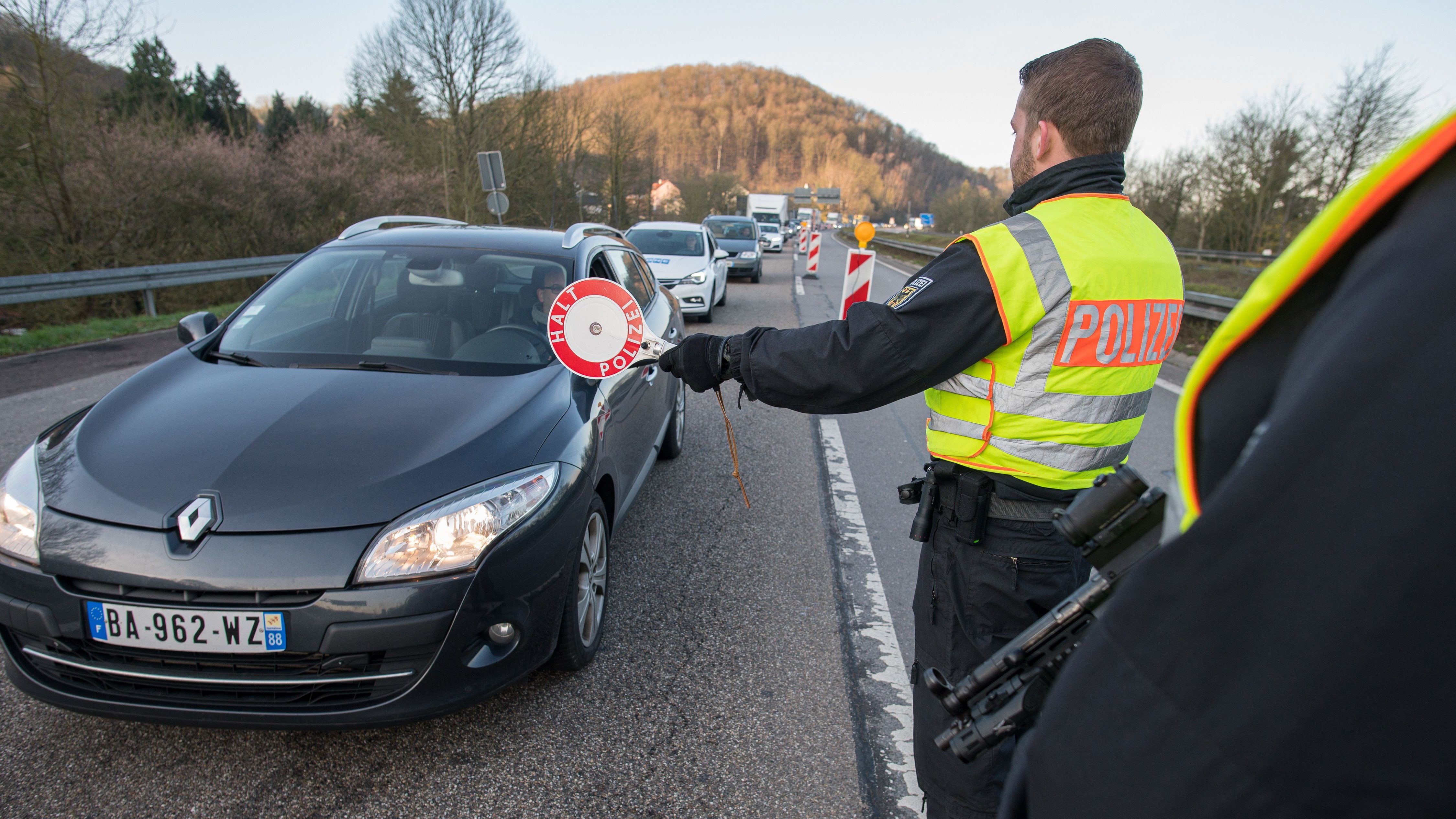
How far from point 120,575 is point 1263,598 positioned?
2.62 m

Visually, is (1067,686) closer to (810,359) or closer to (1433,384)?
(1433,384)

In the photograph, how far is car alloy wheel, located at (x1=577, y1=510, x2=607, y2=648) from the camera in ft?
9.30

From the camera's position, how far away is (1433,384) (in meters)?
0.48

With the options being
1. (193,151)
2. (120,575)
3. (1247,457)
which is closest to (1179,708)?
(1247,457)

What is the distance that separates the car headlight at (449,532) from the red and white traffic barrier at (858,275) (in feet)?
26.2

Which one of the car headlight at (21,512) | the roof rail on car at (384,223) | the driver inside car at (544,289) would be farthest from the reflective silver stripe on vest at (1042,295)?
the roof rail on car at (384,223)

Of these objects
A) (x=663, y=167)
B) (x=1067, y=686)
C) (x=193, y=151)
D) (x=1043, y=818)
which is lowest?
(x=1043, y=818)

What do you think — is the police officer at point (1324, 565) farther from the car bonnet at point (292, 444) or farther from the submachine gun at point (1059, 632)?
the car bonnet at point (292, 444)

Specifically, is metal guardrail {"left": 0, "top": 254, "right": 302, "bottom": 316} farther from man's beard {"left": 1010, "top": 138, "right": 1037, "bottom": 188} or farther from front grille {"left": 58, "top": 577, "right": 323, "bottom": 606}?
man's beard {"left": 1010, "top": 138, "right": 1037, "bottom": 188}

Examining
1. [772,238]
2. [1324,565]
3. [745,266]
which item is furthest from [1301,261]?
[772,238]

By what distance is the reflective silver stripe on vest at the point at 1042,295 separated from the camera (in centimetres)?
163

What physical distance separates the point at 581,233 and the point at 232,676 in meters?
2.94

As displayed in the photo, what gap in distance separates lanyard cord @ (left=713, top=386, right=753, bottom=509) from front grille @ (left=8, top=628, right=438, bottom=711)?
1080mm

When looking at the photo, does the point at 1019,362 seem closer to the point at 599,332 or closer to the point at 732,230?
the point at 599,332
